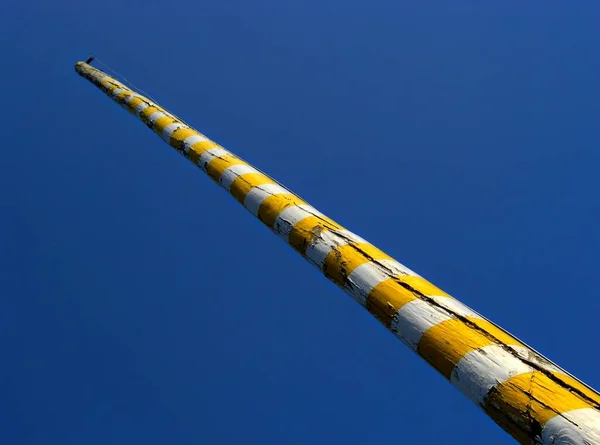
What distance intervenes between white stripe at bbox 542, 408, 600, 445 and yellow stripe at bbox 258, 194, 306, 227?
1.54 meters

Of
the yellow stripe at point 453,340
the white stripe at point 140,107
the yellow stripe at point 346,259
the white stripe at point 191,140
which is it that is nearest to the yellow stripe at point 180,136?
the white stripe at point 191,140

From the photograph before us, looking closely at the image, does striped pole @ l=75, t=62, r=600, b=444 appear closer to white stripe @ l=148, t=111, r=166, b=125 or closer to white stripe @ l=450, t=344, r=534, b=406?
white stripe @ l=450, t=344, r=534, b=406

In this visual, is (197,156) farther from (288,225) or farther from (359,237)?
(359,237)

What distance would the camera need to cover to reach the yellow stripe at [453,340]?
1.56 m

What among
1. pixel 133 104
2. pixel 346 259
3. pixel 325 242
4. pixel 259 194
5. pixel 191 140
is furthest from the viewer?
pixel 133 104

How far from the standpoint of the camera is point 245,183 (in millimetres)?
2881

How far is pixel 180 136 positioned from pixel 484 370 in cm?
296

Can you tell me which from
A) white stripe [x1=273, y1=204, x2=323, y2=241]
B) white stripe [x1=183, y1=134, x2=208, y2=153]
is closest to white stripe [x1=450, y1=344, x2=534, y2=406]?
white stripe [x1=273, y1=204, x2=323, y2=241]

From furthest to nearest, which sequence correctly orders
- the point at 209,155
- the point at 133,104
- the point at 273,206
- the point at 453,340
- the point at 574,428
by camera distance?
the point at 133,104 → the point at 209,155 → the point at 273,206 → the point at 453,340 → the point at 574,428

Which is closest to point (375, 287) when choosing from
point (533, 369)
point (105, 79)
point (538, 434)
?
point (533, 369)

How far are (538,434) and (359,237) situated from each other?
1.15 metres

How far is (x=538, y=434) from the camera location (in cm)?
129

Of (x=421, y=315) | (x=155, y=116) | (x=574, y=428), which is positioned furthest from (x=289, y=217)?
(x=155, y=116)

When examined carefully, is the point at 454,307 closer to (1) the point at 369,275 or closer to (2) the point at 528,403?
(1) the point at 369,275
